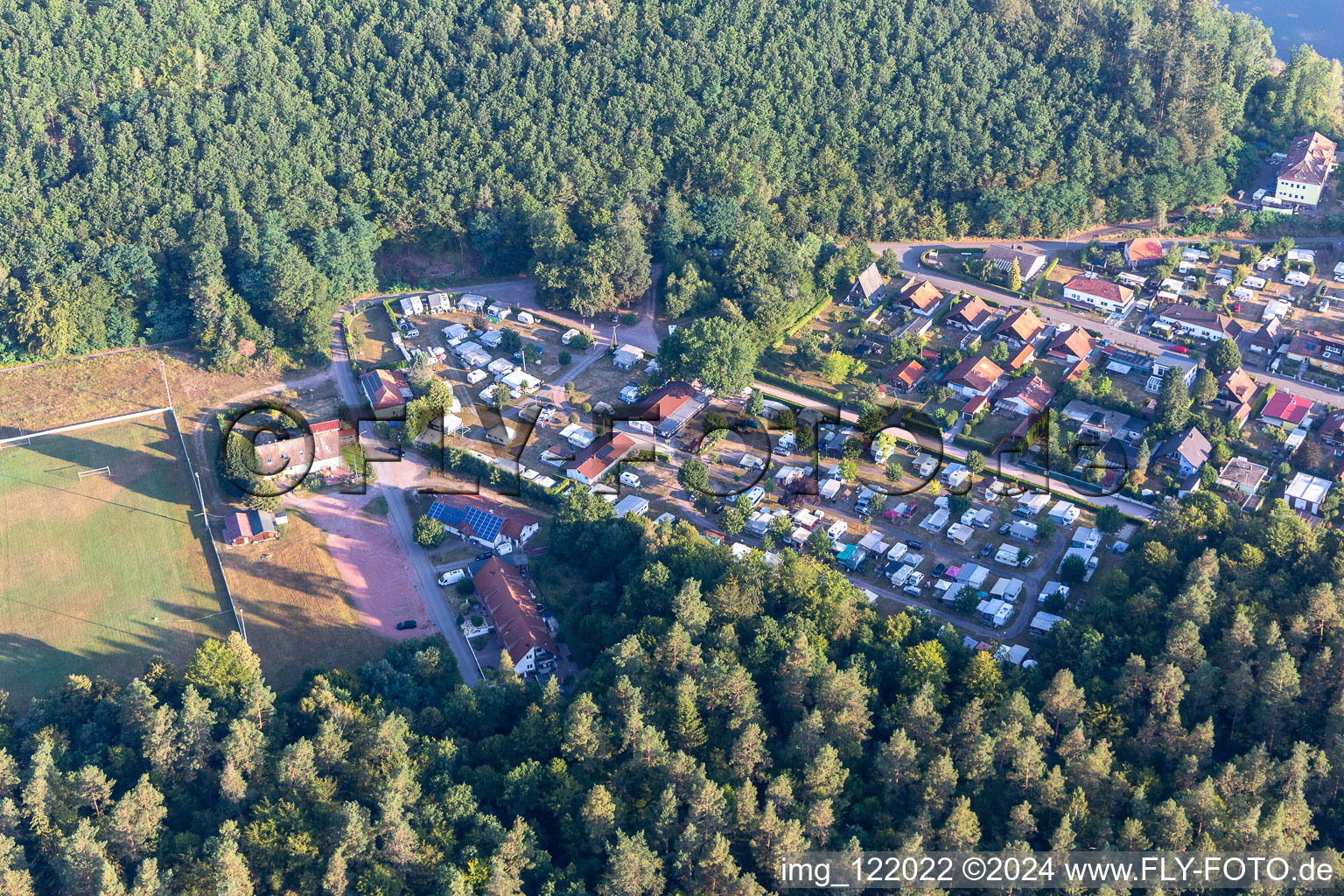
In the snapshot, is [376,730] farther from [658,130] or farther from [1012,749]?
[658,130]

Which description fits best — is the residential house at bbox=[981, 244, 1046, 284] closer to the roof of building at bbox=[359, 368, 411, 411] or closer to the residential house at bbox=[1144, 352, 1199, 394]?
the residential house at bbox=[1144, 352, 1199, 394]

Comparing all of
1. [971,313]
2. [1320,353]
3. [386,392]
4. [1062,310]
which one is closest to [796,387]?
[971,313]

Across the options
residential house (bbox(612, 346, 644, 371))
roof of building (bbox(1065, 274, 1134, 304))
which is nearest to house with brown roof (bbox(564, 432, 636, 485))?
residential house (bbox(612, 346, 644, 371))

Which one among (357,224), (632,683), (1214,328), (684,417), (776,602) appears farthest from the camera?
(357,224)

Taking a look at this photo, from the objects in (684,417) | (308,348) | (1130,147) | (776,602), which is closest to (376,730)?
(776,602)

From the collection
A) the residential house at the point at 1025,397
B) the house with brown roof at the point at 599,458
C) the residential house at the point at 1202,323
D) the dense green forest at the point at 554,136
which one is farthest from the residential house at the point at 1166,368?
the house with brown roof at the point at 599,458

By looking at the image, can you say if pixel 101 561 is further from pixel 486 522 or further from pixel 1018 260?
pixel 1018 260

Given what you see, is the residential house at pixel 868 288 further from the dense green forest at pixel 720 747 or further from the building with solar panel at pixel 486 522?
the dense green forest at pixel 720 747
